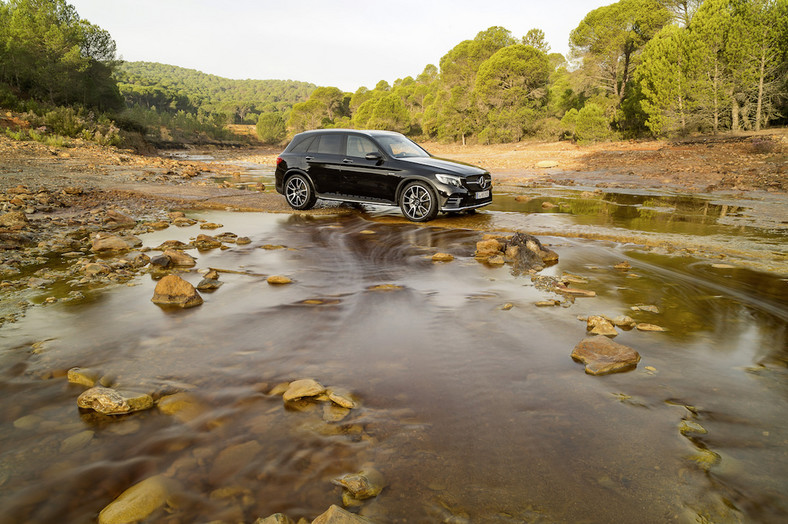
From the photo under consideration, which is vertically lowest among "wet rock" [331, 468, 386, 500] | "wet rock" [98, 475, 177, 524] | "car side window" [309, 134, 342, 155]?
"wet rock" [98, 475, 177, 524]

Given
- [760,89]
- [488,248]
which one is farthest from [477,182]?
[760,89]

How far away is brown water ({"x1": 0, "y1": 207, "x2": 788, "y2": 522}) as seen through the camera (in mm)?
1938

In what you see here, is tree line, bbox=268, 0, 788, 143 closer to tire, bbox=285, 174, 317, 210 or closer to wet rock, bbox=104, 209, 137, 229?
tire, bbox=285, 174, 317, 210

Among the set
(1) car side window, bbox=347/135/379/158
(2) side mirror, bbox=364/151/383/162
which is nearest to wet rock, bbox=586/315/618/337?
(2) side mirror, bbox=364/151/383/162

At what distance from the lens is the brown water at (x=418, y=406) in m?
1.94

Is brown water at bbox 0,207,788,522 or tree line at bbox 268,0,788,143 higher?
tree line at bbox 268,0,788,143

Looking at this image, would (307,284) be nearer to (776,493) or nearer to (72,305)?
(72,305)

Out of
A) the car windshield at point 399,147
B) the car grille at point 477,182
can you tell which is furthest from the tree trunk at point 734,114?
the car windshield at point 399,147

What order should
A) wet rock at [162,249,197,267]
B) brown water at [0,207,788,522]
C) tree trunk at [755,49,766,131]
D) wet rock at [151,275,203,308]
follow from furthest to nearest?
tree trunk at [755,49,766,131] → wet rock at [162,249,197,267] → wet rock at [151,275,203,308] → brown water at [0,207,788,522]

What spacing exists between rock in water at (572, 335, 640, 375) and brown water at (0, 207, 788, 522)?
0.08 m

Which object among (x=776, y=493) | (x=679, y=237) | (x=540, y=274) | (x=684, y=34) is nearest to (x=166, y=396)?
(x=776, y=493)

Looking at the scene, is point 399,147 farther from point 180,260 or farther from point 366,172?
point 180,260

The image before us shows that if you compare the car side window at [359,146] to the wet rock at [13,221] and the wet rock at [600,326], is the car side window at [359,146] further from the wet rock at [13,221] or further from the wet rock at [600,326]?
the wet rock at [600,326]

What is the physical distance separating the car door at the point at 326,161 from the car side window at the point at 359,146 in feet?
0.60
